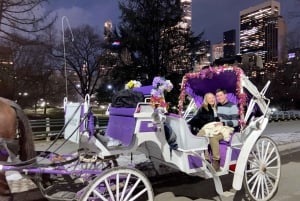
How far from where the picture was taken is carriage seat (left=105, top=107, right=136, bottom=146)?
557cm

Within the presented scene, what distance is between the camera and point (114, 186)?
5152 mm

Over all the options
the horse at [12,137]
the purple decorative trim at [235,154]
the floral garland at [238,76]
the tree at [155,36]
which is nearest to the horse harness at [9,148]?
the horse at [12,137]

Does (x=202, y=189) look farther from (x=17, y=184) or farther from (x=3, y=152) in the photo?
(x=3, y=152)

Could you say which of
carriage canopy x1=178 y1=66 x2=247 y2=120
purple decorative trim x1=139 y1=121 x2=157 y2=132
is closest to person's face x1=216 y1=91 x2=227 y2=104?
carriage canopy x1=178 y1=66 x2=247 y2=120

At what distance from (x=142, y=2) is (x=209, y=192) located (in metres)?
23.5

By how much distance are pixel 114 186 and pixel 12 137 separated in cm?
151

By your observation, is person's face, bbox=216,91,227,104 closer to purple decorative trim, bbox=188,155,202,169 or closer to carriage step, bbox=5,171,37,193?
purple decorative trim, bbox=188,155,202,169

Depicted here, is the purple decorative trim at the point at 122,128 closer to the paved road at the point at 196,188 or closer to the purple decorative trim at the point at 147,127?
the purple decorative trim at the point at 147,127

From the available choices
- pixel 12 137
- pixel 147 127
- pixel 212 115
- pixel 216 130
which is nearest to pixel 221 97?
pixel 212 115

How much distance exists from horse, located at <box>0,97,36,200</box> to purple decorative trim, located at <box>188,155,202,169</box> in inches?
92.5

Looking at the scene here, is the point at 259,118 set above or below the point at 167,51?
below

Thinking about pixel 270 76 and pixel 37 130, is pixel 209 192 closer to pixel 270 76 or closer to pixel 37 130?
pixel 37 130

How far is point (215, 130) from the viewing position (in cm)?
672

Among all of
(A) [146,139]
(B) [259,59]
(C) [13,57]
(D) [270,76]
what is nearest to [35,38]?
(C) [13,57]
